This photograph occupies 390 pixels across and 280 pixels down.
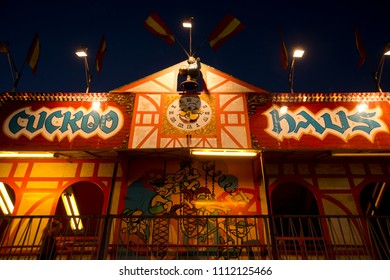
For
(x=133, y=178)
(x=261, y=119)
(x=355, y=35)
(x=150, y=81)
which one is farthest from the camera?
(x=355, y=35)

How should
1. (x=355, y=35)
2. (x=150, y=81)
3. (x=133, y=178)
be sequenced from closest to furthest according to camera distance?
(x=133, y=178) → (x=150, y=81) → (x=355, y=35)

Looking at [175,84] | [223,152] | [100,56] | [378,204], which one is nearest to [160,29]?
[175,84]

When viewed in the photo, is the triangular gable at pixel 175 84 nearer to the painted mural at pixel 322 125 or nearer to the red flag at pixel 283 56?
the painted mural at pixel 322 125

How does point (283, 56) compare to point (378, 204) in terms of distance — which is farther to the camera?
point (283, 56)

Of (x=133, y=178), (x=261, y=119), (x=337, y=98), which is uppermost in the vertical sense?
(x=337, y=98)

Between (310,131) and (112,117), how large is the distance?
6656mm

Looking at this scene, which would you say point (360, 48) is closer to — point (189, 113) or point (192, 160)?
point (189, 113)

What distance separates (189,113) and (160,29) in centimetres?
389

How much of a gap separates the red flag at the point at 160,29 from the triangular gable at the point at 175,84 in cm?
125

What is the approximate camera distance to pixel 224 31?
12336mm
